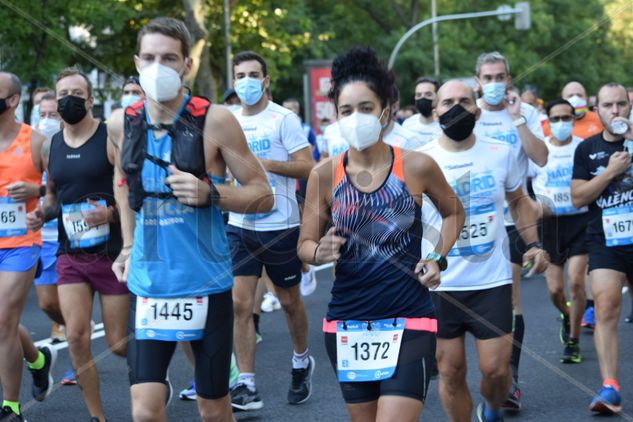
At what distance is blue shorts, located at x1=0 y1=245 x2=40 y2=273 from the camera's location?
7.05 metres

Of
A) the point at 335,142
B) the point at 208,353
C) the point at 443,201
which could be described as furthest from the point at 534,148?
the point at 208,353

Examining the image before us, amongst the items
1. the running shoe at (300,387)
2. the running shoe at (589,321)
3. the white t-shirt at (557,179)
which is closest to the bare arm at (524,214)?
the running shoe at (300,387)

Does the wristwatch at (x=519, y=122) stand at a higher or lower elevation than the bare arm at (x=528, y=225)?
higher

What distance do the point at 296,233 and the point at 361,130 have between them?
11.8ft

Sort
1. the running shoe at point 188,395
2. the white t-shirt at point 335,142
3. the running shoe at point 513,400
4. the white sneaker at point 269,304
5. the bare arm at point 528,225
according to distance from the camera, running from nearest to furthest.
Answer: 1. the bare arm at point 528,225
2. the running shoe at point 513,400
3. the running shoe at point 188,395
4. the white t-shirt at point 335,142
5. the white sneaker at point 269,304

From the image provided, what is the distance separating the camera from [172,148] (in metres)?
4.93

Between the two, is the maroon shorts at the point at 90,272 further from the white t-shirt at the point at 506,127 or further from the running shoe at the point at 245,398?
the white t-shirt at the point at 506,127

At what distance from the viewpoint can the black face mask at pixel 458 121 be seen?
6.31 meters

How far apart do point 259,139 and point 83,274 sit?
2.01 m

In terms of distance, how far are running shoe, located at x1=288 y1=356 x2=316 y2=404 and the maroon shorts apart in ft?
5.08

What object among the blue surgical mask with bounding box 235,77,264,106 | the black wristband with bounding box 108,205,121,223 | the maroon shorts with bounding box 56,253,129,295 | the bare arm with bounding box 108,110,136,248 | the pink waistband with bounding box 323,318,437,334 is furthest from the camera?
the blue surgical mask with bounding box 235,77,264,106

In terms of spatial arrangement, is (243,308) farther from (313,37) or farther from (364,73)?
(313,37)

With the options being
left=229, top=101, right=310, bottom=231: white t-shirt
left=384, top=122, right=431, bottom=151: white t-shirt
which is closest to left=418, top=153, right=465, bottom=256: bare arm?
left=229, top=101, right=310, bottom=231: white t-shirt

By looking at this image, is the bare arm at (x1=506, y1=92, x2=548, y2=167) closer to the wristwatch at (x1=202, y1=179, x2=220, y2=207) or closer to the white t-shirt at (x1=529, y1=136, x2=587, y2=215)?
the white t-shirt at (x1=529, y1=136, x2=587, y2=215)
